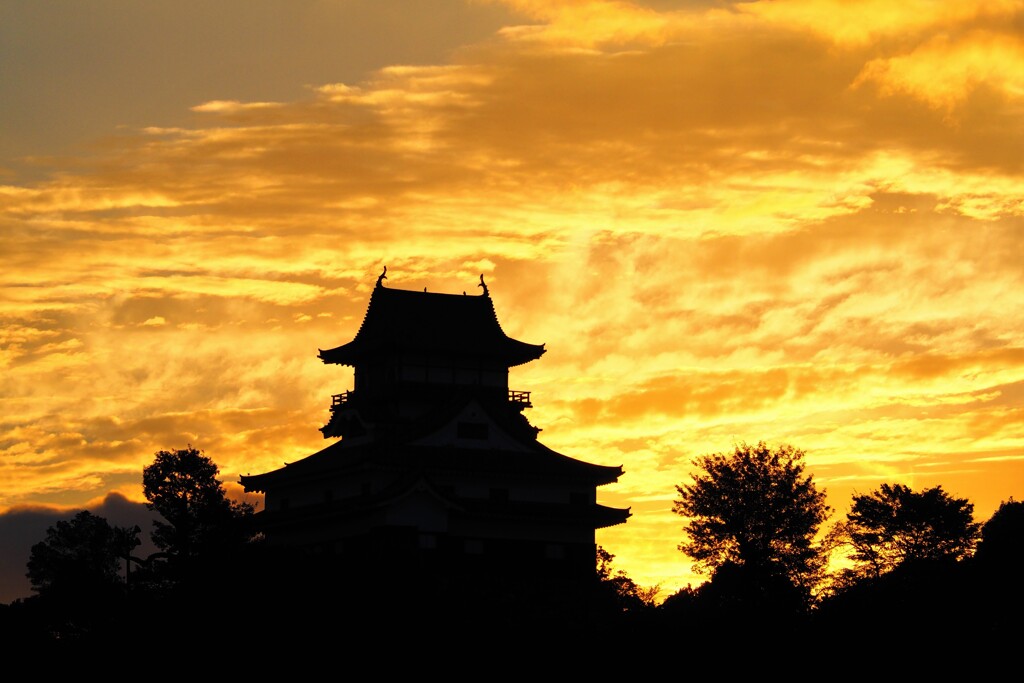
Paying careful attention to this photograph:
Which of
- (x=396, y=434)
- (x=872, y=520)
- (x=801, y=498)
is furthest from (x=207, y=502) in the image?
(x=872, y=520)

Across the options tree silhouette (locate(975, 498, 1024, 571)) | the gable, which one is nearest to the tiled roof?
the gable

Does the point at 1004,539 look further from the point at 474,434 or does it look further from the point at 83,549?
the point at 83,549

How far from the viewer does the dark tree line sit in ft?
206

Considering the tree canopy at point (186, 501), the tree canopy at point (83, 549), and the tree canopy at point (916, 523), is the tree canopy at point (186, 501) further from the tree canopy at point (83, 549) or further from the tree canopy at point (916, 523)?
the tree canopy at point (916, 523)

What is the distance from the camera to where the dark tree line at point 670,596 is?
2475 inches

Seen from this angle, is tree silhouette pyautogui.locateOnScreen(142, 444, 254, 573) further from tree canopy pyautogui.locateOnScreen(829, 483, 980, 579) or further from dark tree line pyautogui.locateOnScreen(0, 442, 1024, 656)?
tree canopy pyautogui.locateOnScreen(829, 483, 980, 579)

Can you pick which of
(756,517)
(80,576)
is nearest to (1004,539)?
(756,517)

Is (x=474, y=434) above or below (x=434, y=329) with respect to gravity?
below

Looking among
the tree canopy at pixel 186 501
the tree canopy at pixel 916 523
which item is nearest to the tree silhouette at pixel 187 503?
the tree canopy at pixel 186 501

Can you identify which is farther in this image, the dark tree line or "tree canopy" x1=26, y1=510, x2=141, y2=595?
"tree canopy" x1=26, y1=510, x2=141, y2=595

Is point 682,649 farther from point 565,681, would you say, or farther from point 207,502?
point 207,502

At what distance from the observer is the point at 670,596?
87875 millimetres

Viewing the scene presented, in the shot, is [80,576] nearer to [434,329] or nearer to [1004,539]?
[434,329]

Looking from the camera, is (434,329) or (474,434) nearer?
(474,434)
